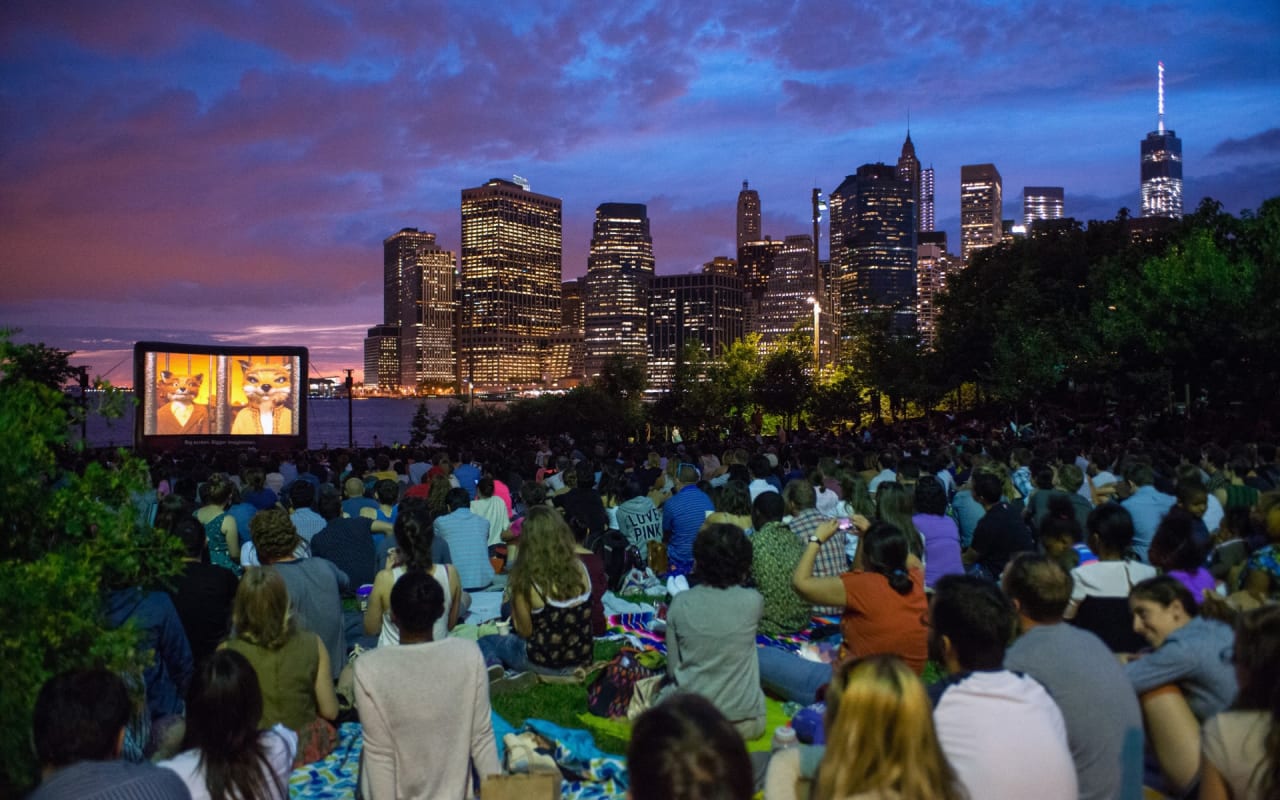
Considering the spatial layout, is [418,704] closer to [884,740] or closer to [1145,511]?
[884,740]

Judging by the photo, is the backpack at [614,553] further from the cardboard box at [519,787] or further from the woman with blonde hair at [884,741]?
the woman with blonde hair at [884,741]

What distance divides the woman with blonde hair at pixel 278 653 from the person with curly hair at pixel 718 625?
2019 mm

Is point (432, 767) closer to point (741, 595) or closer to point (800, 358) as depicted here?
point (741, 595)

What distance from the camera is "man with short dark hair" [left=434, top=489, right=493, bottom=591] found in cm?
898

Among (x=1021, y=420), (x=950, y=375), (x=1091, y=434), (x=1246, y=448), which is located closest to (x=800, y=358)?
(x=950, y=375)

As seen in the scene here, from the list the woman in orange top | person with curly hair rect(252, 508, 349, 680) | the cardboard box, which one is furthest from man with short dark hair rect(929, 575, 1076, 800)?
person with curly hair rect(252, 508, 349, 680)

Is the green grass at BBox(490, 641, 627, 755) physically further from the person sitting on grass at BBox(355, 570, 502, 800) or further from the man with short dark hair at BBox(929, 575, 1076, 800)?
the man with short dark hair at BBox(929, 575, 1076, 800)

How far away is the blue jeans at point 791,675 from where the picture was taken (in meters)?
6.56

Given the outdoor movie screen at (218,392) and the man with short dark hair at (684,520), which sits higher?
the outdoor movie screen at (218,392)

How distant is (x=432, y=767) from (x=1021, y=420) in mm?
39908

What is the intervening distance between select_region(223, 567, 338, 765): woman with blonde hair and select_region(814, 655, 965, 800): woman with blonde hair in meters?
3.25

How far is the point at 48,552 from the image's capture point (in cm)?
373

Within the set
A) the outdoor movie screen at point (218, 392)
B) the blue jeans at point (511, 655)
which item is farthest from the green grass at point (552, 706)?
the outdoor movie screen at point (218, 392)

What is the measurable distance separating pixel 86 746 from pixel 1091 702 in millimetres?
3678
